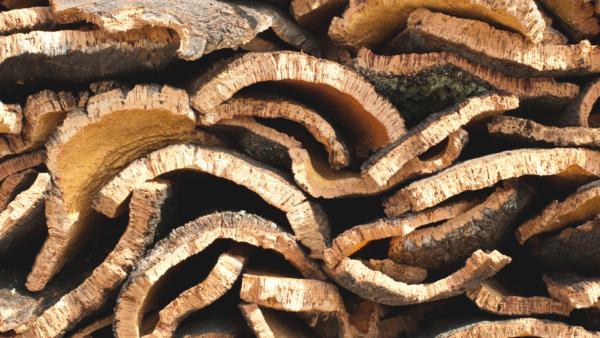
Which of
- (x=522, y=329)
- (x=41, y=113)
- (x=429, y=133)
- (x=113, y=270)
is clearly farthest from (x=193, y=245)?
(x=522, y=329)

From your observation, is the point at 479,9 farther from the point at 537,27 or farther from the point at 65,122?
the point at 65,122

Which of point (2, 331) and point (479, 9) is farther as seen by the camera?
point (2, 331)

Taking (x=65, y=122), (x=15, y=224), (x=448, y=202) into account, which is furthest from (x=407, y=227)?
(x=15, y=224)

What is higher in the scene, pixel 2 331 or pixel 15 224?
pixel 15 224

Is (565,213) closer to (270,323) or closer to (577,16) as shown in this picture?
(577,16)

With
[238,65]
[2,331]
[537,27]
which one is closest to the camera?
[537,27]

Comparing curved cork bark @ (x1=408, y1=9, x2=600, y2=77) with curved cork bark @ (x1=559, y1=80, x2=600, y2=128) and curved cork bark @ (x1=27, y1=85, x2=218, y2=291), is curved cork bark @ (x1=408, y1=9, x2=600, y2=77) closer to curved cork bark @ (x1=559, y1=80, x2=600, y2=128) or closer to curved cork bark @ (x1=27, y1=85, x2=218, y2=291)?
curved cork bark @ (x1=559, y1=80, x2=600, y2=128)

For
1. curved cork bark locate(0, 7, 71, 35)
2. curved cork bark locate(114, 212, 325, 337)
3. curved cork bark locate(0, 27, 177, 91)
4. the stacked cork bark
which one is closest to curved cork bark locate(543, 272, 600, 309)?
the stacked cork bark
